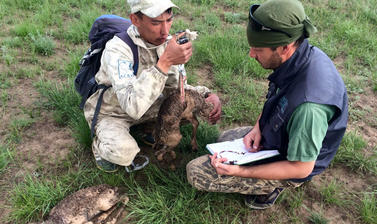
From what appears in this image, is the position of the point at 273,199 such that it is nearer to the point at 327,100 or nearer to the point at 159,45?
the point at 327,100

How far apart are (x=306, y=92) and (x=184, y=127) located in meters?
1.93

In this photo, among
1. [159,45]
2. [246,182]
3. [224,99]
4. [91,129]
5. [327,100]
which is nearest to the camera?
[327,100]

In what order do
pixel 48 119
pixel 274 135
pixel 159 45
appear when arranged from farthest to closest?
1. pixel 48 119
2. pixel 159 45
3. pixel 274 135

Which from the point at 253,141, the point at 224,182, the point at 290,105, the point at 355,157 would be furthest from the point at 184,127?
the point at 355,157

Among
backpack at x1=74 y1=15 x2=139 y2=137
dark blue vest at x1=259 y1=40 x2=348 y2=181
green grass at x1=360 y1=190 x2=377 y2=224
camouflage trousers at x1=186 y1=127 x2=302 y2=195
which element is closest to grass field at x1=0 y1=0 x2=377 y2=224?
green grass at x1=360 y1=190 x2=377 y2=224

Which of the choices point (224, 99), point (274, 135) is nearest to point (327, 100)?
point (274, 135)

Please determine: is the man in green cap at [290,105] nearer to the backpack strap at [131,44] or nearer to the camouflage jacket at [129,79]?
the camouflage jacket at [129,79]

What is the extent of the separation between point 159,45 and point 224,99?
1.68 m

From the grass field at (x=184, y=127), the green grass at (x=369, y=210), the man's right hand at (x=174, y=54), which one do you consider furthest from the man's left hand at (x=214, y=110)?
the green grass at (x=369, y=210)

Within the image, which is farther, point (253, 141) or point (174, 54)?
point (253, 141)

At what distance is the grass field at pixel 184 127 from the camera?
9.77 feet

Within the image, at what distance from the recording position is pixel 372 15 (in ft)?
20.0

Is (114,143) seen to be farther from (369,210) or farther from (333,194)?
(369,210)

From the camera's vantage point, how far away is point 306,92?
216cm
